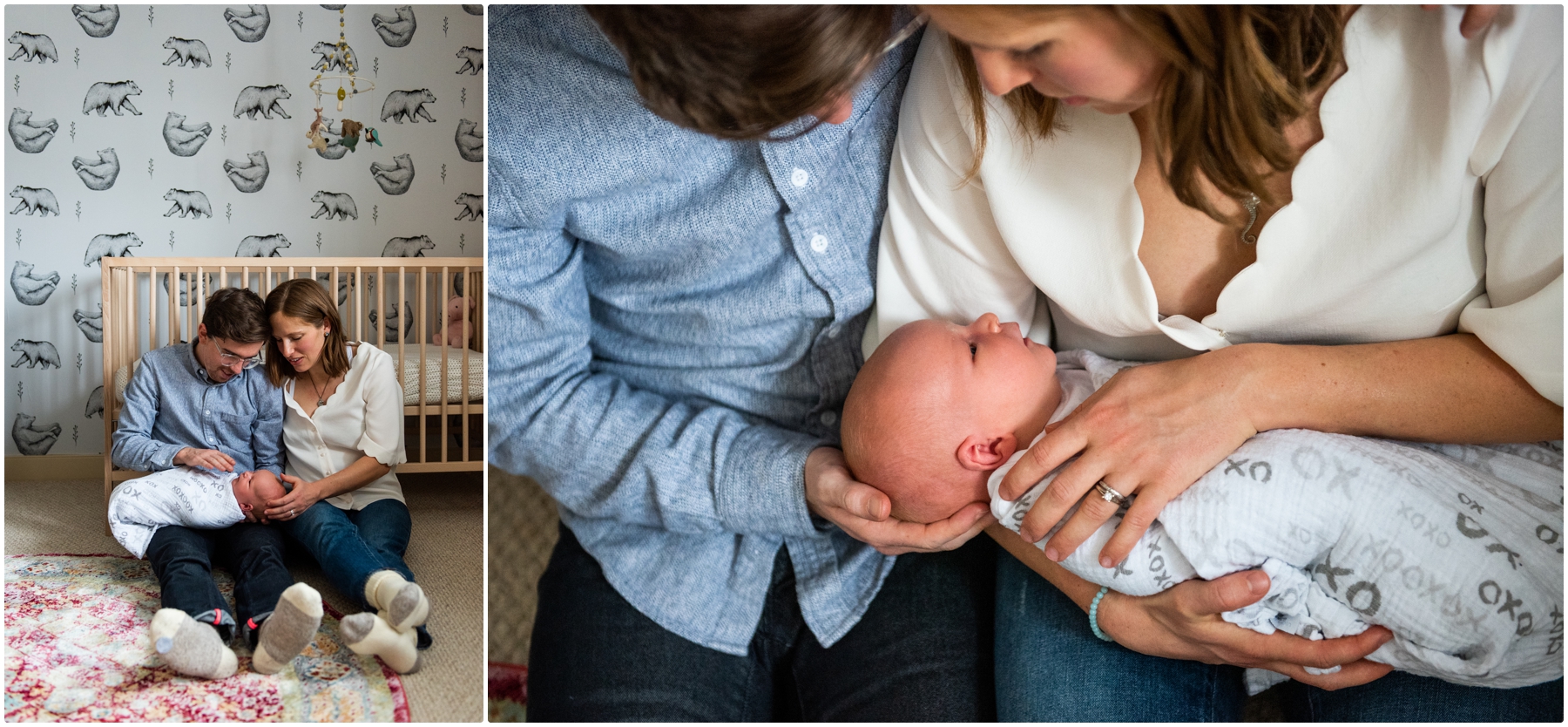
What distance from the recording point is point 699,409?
93 centimetres

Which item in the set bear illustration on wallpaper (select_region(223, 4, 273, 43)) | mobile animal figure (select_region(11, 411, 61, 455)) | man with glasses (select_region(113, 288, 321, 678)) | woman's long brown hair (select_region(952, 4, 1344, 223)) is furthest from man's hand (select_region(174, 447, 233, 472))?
woman's long brown hair (select_region(952, 4, 1344, 223))

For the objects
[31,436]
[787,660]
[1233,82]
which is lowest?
[787,660]

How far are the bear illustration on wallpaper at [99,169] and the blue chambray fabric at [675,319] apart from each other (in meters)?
0.38

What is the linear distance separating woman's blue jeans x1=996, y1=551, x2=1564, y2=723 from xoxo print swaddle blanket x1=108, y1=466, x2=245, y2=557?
811 millimetres

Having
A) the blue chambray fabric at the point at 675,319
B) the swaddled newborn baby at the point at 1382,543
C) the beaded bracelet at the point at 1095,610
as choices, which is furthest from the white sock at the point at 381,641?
the beaded bracelet at the point at 1095,610

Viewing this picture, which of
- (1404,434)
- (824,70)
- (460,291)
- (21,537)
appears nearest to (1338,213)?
(1404,434)

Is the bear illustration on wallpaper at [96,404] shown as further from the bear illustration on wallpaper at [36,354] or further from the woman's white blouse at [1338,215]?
the woman's white blouse at [1338,215]

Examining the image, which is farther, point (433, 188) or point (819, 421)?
point (819, 421)

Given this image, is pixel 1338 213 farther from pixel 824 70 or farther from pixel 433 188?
pixel 433 188

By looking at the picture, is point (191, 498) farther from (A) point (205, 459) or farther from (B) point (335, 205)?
(B) point (335, 205)

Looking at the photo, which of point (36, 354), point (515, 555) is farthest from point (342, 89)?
point (515, 555)

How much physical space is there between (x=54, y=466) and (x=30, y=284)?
0.60 feet

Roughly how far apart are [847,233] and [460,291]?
1.28ft

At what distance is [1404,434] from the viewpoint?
0.66m
